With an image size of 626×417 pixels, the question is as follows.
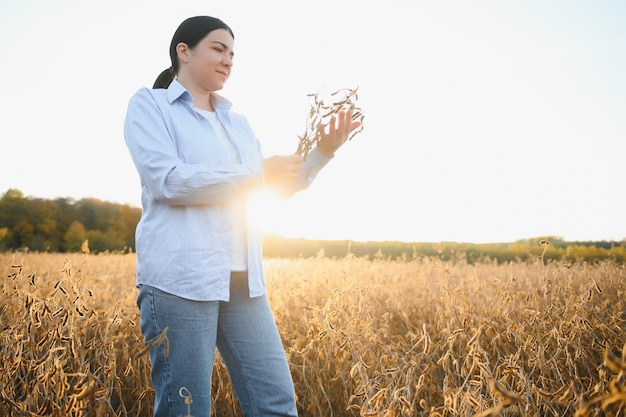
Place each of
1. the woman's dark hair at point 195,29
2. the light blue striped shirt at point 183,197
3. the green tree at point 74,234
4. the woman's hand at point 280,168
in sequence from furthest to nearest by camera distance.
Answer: the green tree at point 74,234, the woman's dark hair at point 195,29, the woman's hand at point 280,168, the light blue striped shirt at point 183,197

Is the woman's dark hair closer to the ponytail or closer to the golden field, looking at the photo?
the ponytail

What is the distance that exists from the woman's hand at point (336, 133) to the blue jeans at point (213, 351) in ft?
2.29

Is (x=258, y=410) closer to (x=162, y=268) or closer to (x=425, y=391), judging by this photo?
(x=162, y=268)

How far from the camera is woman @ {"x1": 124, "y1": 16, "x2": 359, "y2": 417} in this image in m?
1.66

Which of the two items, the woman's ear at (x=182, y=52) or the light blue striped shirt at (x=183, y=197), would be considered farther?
the woman's ear at (x=182, y=52)

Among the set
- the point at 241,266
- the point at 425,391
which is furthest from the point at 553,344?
the point at 241,266

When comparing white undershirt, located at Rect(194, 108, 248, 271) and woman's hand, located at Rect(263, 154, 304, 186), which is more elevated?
woman's hand, located at Rect(263, 154, 304, 186)

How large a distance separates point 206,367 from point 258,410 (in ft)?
1.03

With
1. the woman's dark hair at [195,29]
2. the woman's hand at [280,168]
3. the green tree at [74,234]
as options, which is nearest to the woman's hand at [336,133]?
the woman's hand at [280,168]

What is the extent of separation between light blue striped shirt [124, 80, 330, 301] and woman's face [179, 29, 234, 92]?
12 centimetres

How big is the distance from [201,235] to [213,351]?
0.45 m

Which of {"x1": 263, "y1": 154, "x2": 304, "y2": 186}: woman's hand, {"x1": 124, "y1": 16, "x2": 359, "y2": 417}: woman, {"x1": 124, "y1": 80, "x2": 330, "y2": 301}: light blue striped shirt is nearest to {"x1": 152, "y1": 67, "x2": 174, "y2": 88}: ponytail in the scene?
{"x1": 124, "y1": 16, "x2": 359, "y2": 417}: woman

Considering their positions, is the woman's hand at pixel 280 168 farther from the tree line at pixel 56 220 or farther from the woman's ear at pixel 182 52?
the tree line at pixel 56 220

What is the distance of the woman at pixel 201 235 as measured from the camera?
1660 millimetres
